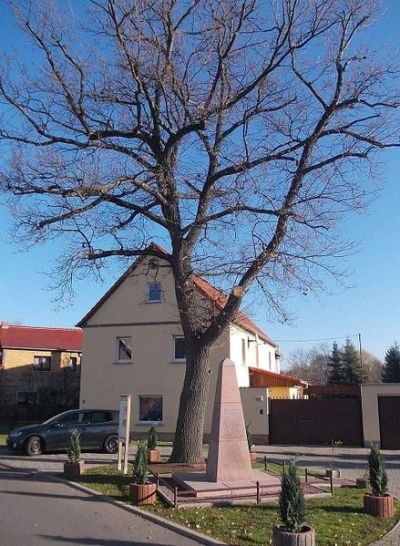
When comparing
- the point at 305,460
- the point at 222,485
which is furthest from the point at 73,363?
the point at 222,485

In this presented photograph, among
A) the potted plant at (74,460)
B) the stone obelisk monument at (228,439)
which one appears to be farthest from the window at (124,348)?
the stone obelisk monument at (228,439)

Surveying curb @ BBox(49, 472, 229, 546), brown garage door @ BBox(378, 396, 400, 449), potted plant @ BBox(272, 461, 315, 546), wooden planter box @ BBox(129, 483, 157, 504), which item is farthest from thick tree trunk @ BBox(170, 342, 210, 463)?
brown garage door @ BBox(378, 396, 400, 449)

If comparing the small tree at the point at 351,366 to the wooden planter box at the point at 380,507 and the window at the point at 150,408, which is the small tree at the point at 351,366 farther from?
the wooden planter box at the point at 380,507

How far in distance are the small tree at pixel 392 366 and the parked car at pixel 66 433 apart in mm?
38484

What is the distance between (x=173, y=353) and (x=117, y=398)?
358 cm

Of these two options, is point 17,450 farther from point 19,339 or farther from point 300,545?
point 19,339

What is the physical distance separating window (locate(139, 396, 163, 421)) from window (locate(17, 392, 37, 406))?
15.1 metres

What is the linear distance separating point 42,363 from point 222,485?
3421cm

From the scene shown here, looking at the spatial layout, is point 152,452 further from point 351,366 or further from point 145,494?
point 351,366

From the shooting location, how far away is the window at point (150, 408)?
92.3ft

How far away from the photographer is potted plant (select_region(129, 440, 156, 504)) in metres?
10.6

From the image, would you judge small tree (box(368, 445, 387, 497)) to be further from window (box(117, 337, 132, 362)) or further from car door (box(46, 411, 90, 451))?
window (box(117, 337, 132, 362))

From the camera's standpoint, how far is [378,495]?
9836mm

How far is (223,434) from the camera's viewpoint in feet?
40.4
